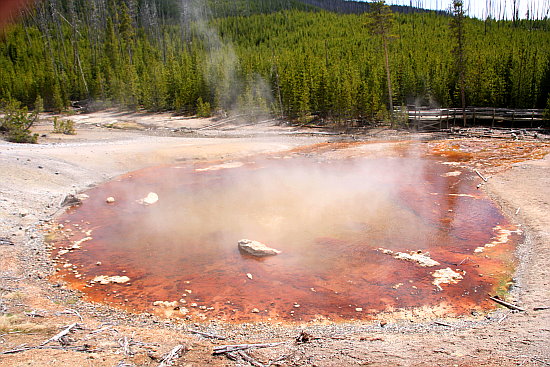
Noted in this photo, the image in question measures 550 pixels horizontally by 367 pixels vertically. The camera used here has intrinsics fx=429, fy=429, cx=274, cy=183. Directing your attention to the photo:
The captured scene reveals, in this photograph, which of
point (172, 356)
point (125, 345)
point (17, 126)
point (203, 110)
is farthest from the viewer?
point (203, 110)

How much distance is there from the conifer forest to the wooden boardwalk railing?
2405 millimetres

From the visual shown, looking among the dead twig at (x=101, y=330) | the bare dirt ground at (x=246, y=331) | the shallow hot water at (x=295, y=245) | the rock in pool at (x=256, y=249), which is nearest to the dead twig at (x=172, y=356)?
the bare dirt ground at (x=246, y=331)

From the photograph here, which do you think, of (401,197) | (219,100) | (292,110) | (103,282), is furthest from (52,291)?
(219,100)

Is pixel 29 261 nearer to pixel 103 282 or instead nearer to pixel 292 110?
pixel 103 282

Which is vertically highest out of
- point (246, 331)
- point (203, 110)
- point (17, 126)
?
point (17, 126)

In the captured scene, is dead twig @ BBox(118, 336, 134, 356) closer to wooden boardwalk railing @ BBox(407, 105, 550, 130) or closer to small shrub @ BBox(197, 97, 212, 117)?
wooden boardwalk railing @ BBox(407, 105, 550, 130)

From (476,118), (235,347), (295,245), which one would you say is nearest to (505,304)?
(295,245)

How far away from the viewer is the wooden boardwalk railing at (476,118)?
111ft

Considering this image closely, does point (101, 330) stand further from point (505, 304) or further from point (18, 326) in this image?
point (505, 304)

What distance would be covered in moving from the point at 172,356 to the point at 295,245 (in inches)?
258

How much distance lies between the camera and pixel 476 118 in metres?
36.2

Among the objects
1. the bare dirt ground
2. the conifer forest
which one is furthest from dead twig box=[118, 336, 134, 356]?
the conifer forest

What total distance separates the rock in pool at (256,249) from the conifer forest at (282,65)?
9074 millimetres

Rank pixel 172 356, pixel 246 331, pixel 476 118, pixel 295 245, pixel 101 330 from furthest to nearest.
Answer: pixel 476 118 → pixel 295 245 → pixel 246 331 → pixel 101 330 → pixel 172 356
